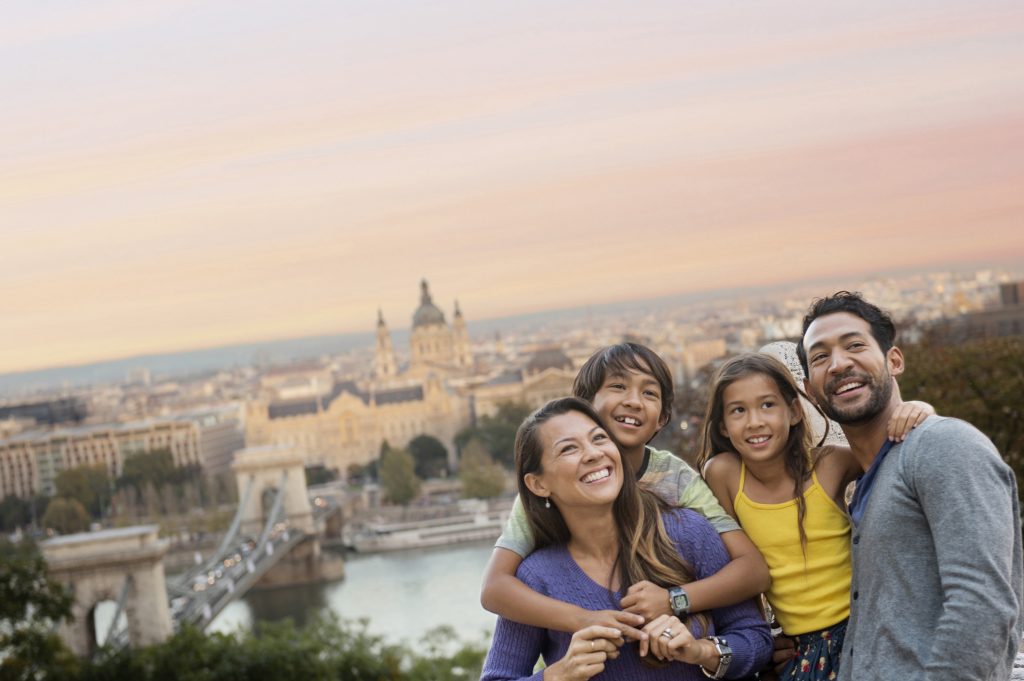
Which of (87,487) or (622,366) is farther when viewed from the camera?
(87,487)

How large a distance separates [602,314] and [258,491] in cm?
1326

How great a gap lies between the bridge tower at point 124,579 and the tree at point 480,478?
16953 mm

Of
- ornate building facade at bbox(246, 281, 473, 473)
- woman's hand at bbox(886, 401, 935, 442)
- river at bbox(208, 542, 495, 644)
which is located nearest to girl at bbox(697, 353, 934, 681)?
woman's hand at bbox(886, 401, 935, 442)

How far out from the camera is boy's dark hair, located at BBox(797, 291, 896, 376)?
1358mm

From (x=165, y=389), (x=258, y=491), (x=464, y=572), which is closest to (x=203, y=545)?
(x=258, y=491)

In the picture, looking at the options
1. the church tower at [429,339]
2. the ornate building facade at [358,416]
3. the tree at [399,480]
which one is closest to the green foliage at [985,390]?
the tree at [399,480]

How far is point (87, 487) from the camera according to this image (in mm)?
32562

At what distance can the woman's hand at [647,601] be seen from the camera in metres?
1.33

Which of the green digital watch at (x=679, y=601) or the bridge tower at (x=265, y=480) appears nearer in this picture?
the green digital watch at (x=679, y=601)

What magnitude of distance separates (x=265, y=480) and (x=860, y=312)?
30.0 meters

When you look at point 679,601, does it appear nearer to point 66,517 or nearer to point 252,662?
point 252,662

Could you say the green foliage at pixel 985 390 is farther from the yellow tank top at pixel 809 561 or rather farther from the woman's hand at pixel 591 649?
the woman's hand at pixel 591 649

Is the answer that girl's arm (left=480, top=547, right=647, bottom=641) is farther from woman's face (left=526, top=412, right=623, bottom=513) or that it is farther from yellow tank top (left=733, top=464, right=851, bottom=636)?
yellow tank top (left=733, top=464, right=851, bottom=636)

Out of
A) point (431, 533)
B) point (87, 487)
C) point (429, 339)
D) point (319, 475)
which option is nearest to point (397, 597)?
point (431, 533)
